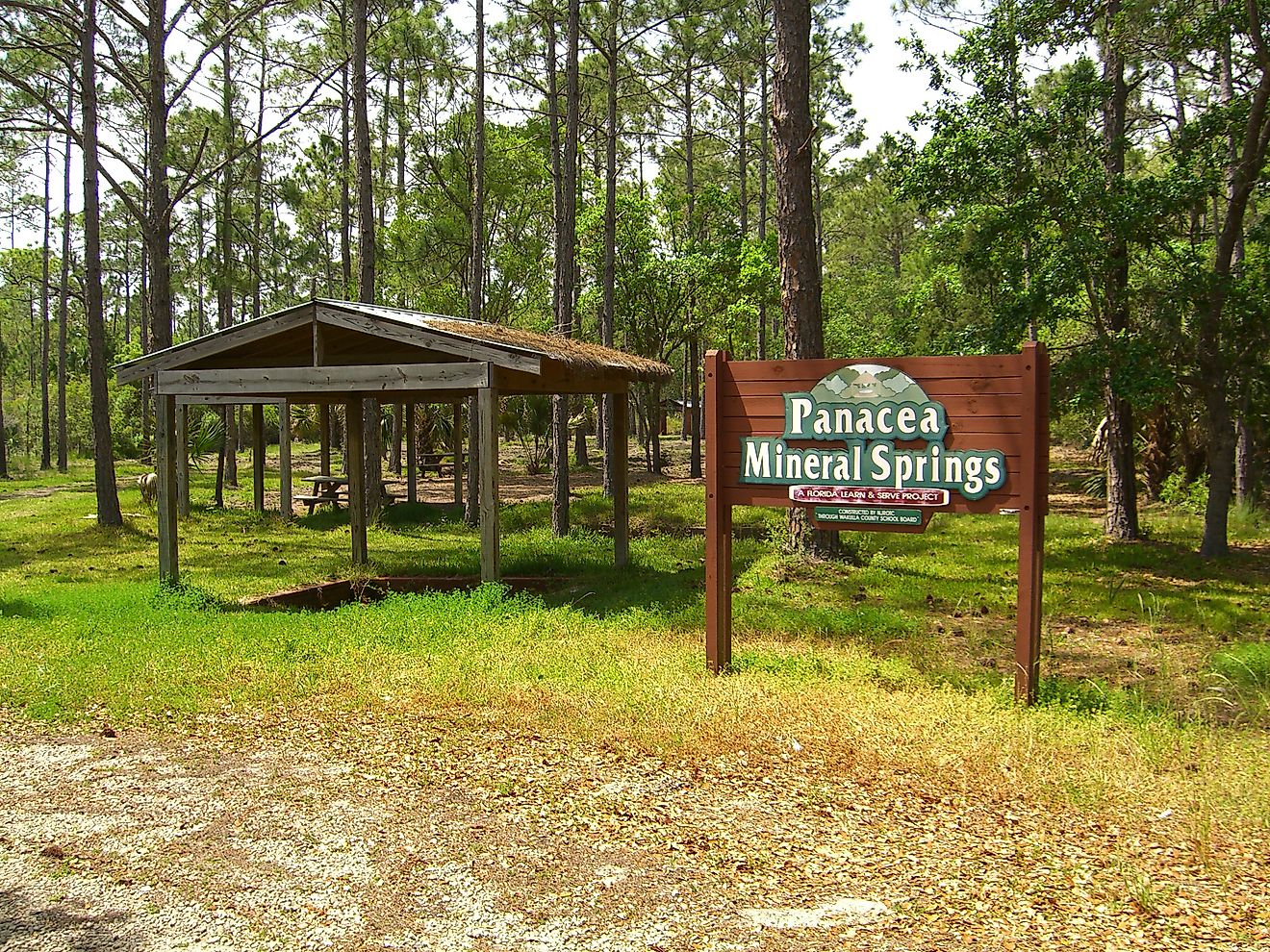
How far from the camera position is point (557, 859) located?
395 cm

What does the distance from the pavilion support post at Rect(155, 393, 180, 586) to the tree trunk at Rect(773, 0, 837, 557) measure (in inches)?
267

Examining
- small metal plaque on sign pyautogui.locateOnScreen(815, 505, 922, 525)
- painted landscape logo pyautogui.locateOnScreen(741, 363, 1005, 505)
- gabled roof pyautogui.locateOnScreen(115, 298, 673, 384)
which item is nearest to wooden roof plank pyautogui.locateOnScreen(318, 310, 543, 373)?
gabled roof pyautogui.locateOnScreen(115, 298, 673, 384)

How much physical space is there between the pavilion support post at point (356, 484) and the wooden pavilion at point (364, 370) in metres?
0.02

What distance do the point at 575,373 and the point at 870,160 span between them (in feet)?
96.0

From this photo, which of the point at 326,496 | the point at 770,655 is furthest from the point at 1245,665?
the point at 326,496

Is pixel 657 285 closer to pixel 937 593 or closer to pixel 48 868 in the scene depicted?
pixel 937 593

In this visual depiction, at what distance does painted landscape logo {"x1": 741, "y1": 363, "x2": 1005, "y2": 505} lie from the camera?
5914 mm

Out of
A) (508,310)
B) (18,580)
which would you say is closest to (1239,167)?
(18,580)

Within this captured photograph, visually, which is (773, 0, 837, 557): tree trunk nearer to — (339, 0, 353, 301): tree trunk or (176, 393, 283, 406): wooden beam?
(176, 393, 283, 406): wooden beam

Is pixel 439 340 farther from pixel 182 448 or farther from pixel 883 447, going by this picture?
pixel 883 447

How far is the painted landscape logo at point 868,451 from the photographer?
5914 mm

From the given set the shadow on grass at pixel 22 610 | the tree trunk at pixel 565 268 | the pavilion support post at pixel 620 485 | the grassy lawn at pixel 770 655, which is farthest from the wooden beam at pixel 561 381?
the shadow on grass at pixel 22 610

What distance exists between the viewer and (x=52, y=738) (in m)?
5.50

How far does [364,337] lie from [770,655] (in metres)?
6.40
